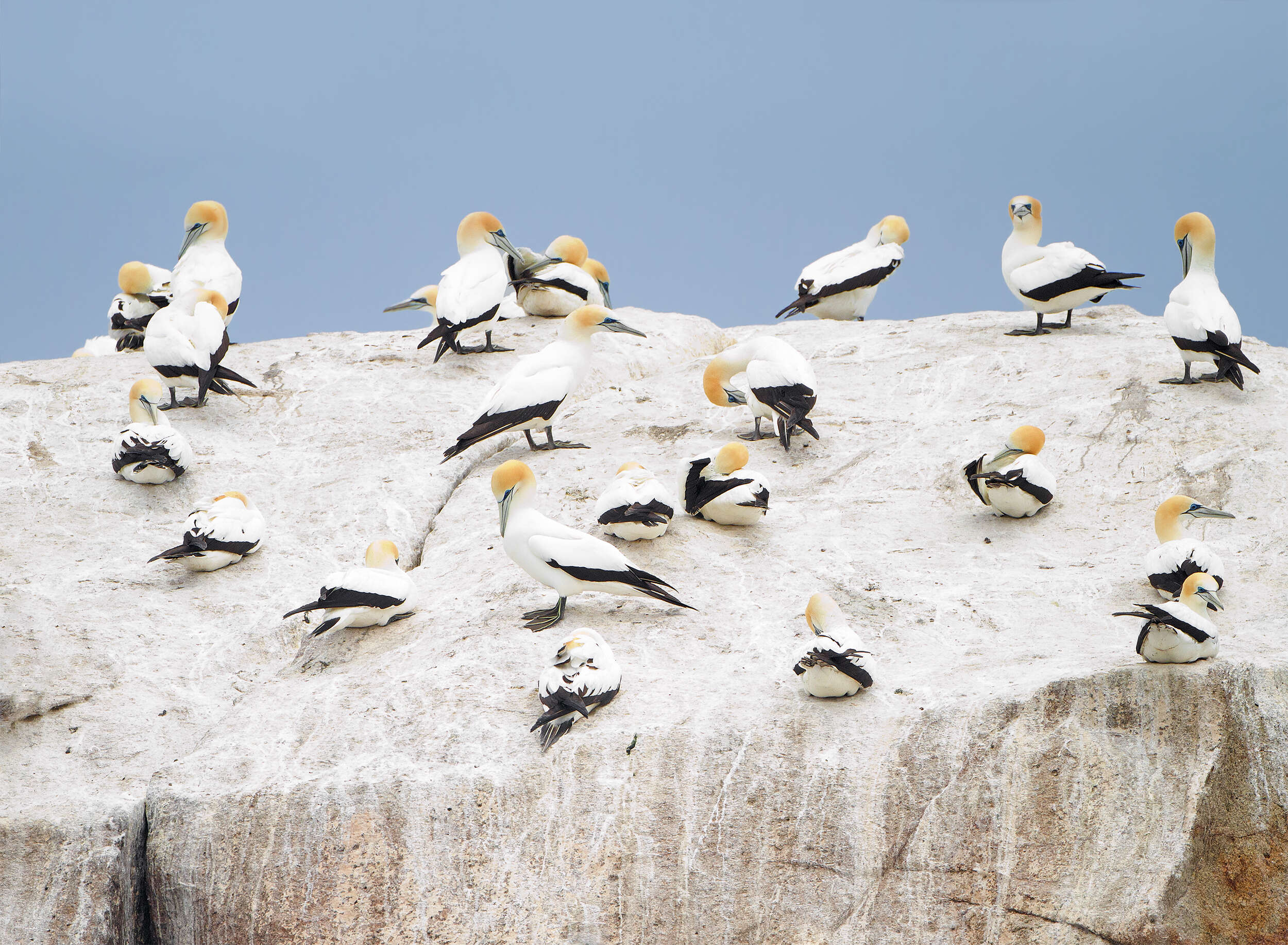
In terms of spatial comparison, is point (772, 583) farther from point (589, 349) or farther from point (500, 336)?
point (500, 336)

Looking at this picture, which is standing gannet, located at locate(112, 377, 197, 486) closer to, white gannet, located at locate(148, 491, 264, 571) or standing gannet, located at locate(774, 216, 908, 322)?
white gannet, located at locate(148, 491, 264, 571)

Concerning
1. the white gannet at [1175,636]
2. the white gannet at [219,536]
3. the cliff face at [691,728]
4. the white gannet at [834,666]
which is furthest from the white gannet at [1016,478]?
the white gannet at [219,536]

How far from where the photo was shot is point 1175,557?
5504mm

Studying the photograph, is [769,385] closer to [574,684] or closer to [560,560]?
[560,560]

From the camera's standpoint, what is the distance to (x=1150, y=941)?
4371mm

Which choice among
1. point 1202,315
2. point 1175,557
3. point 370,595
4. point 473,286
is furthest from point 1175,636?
point 473,286

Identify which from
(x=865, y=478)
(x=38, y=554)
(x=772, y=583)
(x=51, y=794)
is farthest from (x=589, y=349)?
(x=51, y=794)

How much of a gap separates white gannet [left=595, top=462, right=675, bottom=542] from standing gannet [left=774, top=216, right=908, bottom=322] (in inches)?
215

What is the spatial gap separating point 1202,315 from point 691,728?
17.6 ft

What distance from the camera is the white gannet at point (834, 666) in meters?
4.55

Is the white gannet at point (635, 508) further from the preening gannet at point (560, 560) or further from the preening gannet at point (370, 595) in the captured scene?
the preening gannet at point (370, 595)

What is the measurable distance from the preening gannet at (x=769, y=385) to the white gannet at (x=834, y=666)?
3.09 meters

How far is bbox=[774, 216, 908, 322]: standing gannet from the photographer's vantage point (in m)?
11.4

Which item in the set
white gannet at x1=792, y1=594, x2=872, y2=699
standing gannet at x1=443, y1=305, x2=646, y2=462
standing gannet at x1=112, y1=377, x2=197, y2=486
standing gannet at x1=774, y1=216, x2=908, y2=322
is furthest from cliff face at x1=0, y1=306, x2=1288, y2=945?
standing gannet at x1=774, y1=216, x2=908, y2=322
